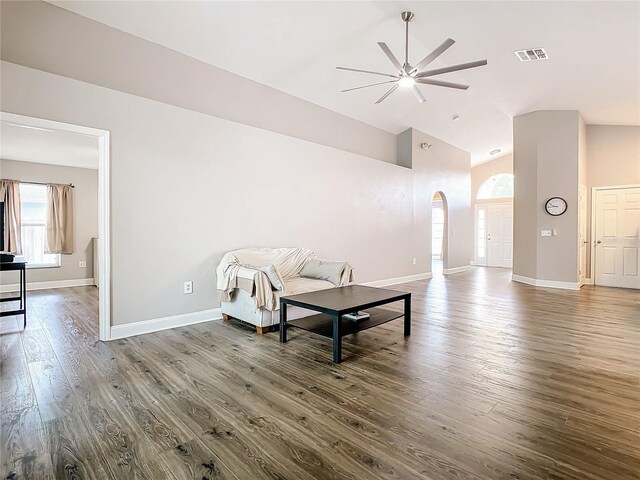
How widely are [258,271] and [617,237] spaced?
24.2ft

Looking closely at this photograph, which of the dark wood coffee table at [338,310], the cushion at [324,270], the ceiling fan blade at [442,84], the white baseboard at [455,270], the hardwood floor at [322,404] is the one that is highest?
the ceiling fan blade at [442,84]

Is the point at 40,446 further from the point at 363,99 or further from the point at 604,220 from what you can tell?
the point at 604,220

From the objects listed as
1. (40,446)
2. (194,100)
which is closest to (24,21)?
(194,100)

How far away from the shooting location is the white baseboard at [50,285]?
6.16 m

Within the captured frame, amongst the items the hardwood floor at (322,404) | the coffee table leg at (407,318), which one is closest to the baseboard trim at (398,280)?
the coffee table leg at (407,318)

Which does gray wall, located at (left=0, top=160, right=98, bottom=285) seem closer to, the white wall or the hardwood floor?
the hardwood floor

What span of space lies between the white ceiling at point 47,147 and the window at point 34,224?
0.63m

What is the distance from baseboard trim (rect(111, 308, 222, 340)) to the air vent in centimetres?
517

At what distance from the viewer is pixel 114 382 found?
2.49m

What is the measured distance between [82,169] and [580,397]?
8.62 metres

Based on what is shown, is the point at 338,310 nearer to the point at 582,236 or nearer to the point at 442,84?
the point at 442,84

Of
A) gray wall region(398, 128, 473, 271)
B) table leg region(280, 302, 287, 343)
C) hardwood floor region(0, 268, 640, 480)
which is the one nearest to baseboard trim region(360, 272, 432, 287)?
gray wall region(398, 128, 473, 271)

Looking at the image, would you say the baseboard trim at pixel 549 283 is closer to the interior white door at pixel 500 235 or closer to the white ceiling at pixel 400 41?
the white ceiling at pixel 400 41

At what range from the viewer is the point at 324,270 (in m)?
4.40
